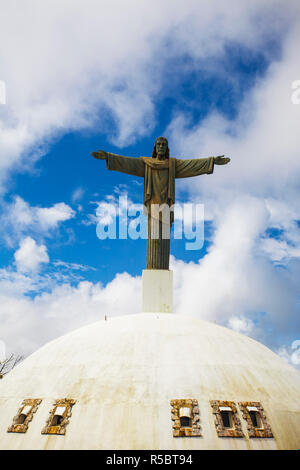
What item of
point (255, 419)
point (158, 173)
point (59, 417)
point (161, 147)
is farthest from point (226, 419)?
point (161, 147)

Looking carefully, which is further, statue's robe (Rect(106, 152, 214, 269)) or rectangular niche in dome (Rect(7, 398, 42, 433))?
statue's robe (Rect(106, 152, 214, 269))

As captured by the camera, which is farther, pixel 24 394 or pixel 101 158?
pixel 101 158

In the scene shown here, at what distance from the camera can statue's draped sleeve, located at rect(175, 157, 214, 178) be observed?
21016 millimetres

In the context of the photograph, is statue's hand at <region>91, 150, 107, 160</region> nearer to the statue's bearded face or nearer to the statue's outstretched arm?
the statue's outstretched arm

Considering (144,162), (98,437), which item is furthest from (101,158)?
(98,437)

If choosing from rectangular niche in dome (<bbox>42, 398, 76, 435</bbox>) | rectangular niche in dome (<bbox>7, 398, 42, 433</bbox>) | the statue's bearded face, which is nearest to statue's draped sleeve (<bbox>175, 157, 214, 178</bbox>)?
the statue's bearded face

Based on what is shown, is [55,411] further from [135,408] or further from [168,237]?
[168,237]

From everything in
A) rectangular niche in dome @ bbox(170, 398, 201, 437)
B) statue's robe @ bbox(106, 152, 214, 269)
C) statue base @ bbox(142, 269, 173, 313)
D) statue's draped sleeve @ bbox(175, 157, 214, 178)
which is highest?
statue's draped sleeve @ bbox(175, 157, 214, 178)

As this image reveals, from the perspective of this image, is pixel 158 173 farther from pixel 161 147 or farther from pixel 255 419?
pixel 255 419

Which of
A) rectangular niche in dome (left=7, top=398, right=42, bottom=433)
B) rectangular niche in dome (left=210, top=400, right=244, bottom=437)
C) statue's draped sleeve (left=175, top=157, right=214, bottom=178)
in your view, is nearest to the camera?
rectangular niche in dome (left=210, top=400, right=244, bottom=437)

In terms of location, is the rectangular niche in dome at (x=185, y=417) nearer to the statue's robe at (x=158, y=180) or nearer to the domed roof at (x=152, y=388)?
the domed roof at (x=152, y=388)

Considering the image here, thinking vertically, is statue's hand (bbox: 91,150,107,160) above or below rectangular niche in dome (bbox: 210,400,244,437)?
above

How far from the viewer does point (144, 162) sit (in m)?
20.8
